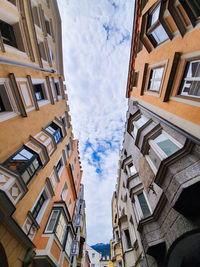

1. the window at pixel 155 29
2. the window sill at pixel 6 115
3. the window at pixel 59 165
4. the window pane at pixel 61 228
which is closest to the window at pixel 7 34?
the window sill at pixel 6 115

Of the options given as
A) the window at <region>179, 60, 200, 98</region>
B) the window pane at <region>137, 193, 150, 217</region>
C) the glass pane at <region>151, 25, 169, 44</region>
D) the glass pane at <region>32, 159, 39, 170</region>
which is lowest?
the window pane at <region>137, 193, 150, 217</region>

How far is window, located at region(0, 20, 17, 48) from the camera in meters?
7.33

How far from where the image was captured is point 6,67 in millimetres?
6434

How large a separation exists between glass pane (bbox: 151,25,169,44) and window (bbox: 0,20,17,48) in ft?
32.5

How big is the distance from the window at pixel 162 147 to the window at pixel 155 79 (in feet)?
11.9

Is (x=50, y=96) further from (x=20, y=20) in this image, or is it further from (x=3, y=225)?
(x=3, y=225)

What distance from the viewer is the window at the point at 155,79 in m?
7.92

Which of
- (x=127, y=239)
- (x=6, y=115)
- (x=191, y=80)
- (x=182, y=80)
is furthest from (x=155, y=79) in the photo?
(x=127, y=239)

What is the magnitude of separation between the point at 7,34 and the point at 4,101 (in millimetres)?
4907

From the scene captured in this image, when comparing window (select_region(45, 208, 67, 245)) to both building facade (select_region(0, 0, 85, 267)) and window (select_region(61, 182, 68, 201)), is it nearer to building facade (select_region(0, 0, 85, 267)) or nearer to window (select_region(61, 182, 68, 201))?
building facade (select_region(0, 0, 85, 267))

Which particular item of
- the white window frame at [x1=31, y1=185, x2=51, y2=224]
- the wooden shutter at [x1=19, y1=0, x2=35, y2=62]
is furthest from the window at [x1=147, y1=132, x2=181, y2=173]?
the wooden shutter at [x1=19, y1=0, x2=35, y2=62]

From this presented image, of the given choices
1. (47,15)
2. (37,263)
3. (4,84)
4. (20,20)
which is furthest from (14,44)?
(37,263)

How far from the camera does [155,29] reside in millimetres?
8180

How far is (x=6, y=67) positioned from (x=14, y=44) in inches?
125
